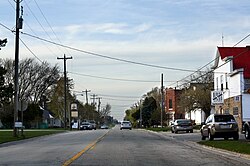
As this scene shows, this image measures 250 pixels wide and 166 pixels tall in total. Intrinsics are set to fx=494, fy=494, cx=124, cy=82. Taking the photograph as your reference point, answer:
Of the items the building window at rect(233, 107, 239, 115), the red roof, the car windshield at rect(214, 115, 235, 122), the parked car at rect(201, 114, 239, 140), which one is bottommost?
the parked car at rect(201, 114, 239, 140)

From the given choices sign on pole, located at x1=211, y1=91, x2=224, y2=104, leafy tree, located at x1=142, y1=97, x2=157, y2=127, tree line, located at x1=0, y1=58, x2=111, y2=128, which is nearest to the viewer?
sign on pole, located at x1=211, y1=91, x2=224, y2=104

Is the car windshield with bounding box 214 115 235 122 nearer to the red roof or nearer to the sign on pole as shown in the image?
the red roof

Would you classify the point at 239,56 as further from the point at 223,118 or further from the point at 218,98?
the point at 223,118

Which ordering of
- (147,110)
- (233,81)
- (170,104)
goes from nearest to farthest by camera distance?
(233,81) → (170,104) → (147,110)

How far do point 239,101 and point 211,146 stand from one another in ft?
66.7

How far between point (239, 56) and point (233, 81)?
3.21m

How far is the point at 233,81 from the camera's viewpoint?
154ft

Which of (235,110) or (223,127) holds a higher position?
(235,110)

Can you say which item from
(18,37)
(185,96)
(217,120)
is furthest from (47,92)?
(217,120)

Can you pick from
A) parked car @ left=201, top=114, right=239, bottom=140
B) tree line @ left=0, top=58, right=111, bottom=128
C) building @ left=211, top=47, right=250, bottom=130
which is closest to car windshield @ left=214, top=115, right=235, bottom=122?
parked car @ left=201, top=114, right=239, bottom=140

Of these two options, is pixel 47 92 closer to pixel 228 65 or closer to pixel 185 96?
pixel 185 96

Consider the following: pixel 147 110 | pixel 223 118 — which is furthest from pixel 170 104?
pixel 223 118

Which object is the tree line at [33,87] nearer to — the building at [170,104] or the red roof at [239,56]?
the building at [170,104]

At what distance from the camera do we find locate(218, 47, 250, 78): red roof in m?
47.1
